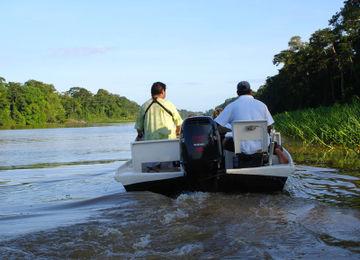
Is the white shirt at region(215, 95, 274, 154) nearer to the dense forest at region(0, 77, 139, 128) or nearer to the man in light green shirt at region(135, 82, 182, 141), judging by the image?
the man in light green shirt at region(135, 82, 182, 141)

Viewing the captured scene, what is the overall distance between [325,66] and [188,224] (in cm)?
5842

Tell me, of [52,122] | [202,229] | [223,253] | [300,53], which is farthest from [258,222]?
[52,122]

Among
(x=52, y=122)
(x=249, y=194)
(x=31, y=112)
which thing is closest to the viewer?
(x=249, y=194)

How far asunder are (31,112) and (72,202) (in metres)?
117

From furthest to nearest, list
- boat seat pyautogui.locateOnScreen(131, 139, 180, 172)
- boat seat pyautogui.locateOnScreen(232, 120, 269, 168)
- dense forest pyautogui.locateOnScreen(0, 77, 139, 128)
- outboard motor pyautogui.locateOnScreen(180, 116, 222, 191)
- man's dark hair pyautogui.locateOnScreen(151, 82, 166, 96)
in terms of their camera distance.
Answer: dense forest pyautogui.locateOnScreen(0, 77, 139, 128) → man's dark hair pyautogui.locateOnScreen(151, 82, 166, 96) → boat seat pyautogui.locateOnScreen(131, 139, 180, 172) → boat seat pyautogui.locateOnScreen(232, 120, 269, 168) → outboard motor pyautogui.locateOnScreen(180, 116, 222, 191)

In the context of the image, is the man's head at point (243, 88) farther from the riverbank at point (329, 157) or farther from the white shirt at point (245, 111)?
the riverbank at point (329, 157)

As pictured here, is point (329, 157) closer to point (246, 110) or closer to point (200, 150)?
point (246, 110)

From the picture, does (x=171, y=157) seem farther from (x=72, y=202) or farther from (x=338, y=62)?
(x=338, y=62)

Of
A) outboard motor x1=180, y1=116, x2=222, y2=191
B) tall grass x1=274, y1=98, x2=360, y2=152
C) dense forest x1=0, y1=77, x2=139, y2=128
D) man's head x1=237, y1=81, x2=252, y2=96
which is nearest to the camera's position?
outboard motor x1=180, y1=116, x2=222, y2=191

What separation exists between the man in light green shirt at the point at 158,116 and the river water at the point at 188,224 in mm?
1100

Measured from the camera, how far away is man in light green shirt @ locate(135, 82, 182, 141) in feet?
24.8

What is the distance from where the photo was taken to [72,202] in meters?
7.59

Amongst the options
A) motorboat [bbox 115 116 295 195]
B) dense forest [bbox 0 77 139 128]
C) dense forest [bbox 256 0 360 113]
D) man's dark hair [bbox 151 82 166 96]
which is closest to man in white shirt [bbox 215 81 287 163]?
motorboat [bbox 115 116 295 195]

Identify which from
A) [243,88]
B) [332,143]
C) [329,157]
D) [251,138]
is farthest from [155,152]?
[332,143]
